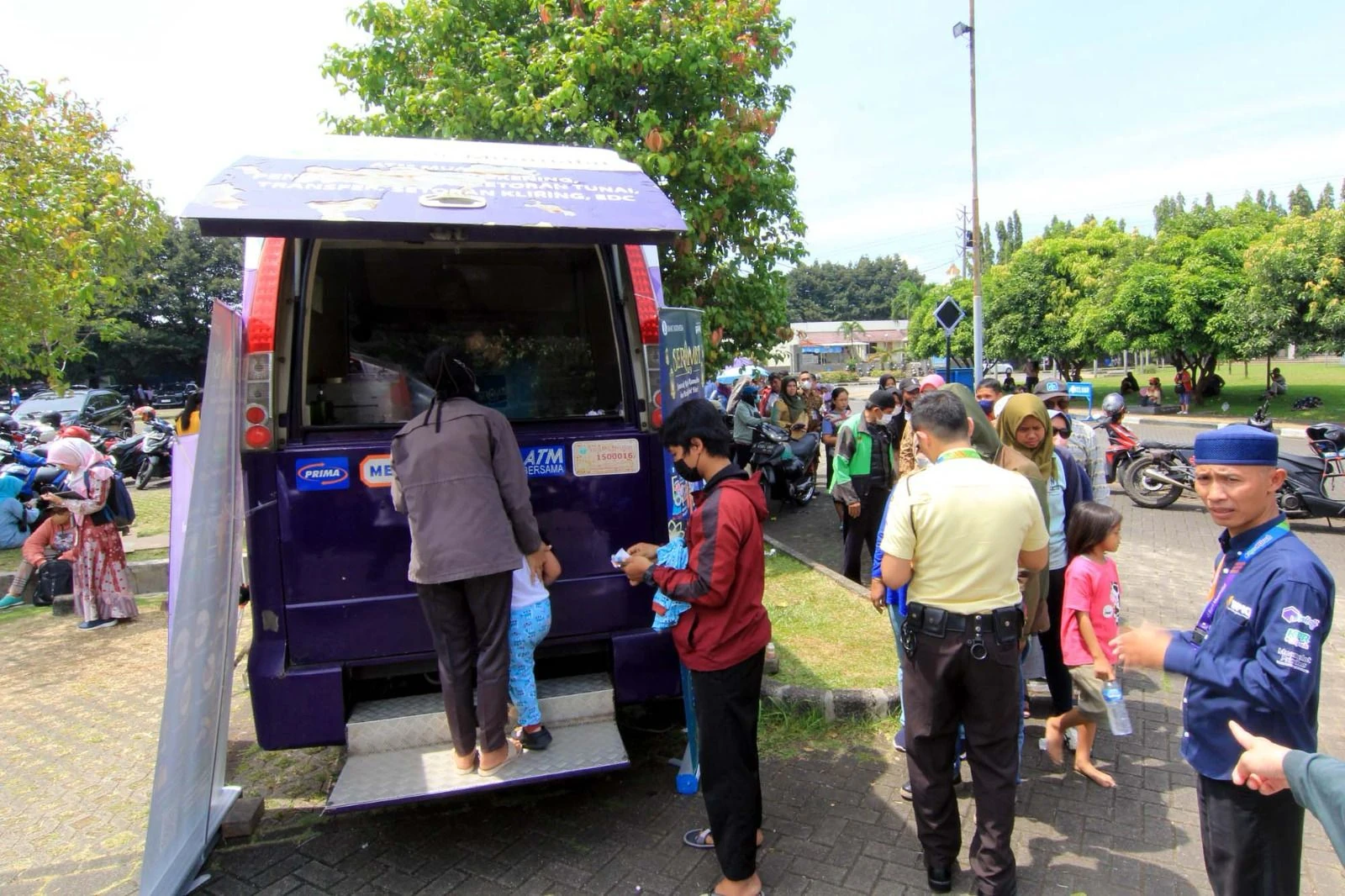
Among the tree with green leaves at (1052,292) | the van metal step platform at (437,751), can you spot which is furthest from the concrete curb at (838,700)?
the tree with green leaves at (1052,292)

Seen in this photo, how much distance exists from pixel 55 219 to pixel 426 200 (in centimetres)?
773

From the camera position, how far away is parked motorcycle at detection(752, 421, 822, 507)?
10.5 metres

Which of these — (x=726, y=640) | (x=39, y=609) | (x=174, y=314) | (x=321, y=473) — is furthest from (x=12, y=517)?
(x=174, y=314)

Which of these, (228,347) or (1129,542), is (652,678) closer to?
(228,347)

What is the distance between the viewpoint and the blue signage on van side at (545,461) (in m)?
3.67

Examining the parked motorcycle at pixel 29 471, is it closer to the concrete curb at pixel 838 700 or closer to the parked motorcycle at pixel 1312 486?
the concrete curb at pixel 838 700

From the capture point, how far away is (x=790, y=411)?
1177 centimetres

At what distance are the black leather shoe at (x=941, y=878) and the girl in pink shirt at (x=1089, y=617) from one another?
3.79 feet

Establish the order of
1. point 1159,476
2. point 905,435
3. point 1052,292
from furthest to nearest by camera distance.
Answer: point 1052,292 < point 1159,476 < point 905,435

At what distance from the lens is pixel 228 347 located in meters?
3.17

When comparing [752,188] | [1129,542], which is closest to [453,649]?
[752,188]

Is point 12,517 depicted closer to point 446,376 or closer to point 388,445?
point 388,445

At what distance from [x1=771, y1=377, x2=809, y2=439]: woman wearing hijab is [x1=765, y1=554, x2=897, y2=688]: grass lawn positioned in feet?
13.7

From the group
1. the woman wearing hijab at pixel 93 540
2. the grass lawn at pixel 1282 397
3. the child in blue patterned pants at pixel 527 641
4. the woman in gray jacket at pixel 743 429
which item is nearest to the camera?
the child in blue patterned pants at pixel 527 641
